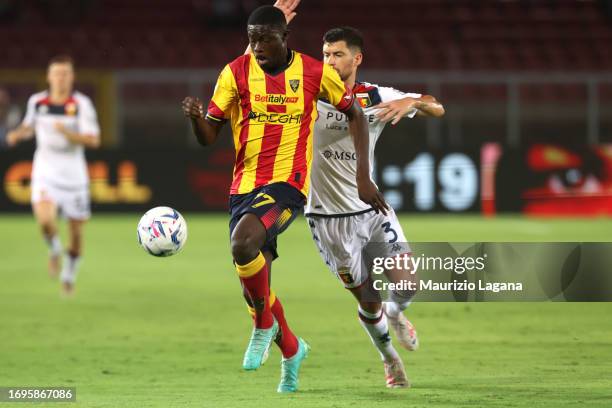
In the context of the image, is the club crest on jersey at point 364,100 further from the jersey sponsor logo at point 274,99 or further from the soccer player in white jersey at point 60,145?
the soccer player in white jersey at point 60,145

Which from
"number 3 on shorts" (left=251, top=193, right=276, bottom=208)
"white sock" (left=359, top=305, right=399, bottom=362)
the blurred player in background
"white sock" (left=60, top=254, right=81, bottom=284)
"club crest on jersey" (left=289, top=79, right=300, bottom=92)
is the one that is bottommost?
"white sock" (left=60, top=254, right=81, bottom=284)

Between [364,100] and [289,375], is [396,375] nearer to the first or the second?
[289,375]

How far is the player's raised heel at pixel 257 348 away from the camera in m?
6.45

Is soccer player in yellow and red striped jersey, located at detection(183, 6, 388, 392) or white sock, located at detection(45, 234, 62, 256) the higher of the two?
soccer player in yellow and red striped jersey, located at detection(183, 6, 388, 392)

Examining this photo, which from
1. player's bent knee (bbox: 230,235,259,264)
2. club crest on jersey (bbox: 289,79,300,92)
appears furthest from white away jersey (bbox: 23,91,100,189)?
player's bent knee (bbox: 230,235,259,264)

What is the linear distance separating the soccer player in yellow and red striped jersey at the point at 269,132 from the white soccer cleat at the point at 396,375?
82 centimetres

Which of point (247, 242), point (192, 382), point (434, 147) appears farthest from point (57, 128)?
point (434, 147)

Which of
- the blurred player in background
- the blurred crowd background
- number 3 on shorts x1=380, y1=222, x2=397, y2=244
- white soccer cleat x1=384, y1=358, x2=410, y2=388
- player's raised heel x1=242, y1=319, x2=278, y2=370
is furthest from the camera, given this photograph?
the blurred player in background

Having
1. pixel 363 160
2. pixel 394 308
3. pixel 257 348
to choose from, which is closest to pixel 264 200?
pixel 363 160

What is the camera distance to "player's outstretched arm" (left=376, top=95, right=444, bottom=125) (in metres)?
7.22

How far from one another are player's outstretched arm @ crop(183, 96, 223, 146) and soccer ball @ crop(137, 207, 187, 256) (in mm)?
604

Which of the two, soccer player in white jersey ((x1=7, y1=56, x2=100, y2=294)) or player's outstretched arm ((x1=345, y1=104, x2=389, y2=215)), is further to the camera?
soccer player in white jersey ((x1=7, y1=56, x2=100, y2=294))

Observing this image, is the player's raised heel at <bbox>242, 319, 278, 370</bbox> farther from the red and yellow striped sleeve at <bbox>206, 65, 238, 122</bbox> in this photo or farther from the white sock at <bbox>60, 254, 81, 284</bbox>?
the white sock at <bbox>60, 254, 81, 284</bbox>

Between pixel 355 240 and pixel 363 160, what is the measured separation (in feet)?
2.86
